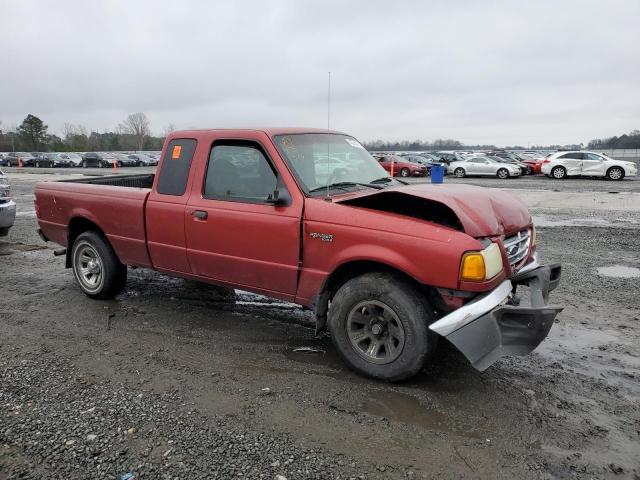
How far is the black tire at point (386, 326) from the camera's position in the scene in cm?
354

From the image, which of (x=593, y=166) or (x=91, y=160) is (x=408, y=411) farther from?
(x=91, y=160)

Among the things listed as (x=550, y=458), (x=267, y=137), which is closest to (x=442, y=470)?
(x=550, y=458)

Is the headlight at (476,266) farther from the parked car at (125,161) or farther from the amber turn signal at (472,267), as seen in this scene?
the parked car at (125,161)

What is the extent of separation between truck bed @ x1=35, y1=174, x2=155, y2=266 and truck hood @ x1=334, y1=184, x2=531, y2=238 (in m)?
2.34

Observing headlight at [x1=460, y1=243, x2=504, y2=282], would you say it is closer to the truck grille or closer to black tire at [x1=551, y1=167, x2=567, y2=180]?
the truck grille

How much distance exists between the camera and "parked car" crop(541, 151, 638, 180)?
26266mm

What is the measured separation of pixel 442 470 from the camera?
279cm

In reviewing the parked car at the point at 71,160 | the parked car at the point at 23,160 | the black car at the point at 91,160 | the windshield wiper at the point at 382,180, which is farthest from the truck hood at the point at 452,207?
the parked car at the point at 23,160

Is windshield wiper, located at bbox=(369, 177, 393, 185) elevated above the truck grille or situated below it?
above

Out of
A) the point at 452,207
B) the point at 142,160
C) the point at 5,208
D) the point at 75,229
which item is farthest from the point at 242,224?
the point at 142,160

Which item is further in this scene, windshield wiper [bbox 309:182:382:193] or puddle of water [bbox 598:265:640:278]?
puddle of water [bbox 598:265:640:278]

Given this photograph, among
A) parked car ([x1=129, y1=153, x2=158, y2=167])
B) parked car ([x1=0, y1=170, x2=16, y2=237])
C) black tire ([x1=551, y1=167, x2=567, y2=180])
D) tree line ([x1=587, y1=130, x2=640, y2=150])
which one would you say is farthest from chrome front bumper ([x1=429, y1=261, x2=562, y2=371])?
tree line ([x1=587, y1=130, x2=640, y2=150])

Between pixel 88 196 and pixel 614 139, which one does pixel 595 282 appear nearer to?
pixel 88 196

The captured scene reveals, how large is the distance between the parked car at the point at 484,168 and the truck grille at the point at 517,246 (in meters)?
26.7
